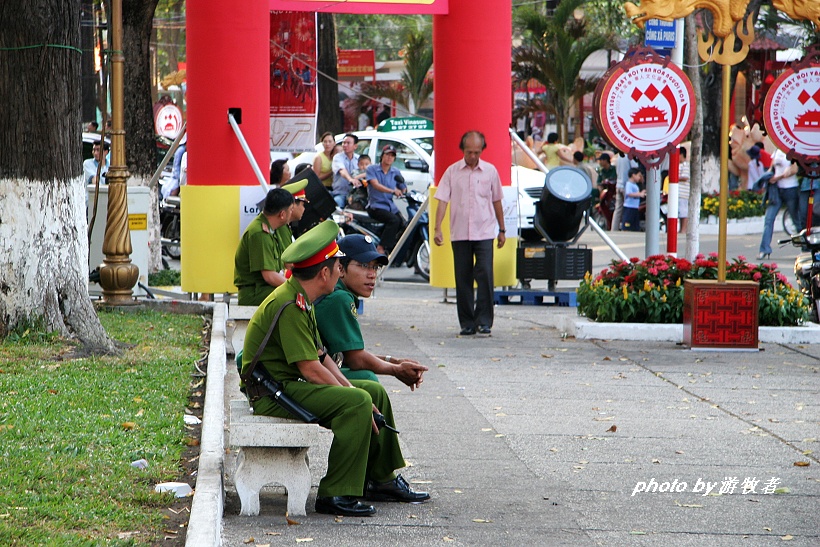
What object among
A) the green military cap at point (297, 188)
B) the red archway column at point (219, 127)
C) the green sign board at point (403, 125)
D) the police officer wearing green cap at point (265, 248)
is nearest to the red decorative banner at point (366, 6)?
the red archway column at point (219, 127)

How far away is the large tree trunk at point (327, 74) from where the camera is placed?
83.6 feet

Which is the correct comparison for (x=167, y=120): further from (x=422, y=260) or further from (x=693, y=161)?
(x=693, y=161)

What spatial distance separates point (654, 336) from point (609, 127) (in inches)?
86.1

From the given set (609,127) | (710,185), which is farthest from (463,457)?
(710,185)

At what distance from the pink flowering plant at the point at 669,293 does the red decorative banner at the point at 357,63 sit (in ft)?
97.2

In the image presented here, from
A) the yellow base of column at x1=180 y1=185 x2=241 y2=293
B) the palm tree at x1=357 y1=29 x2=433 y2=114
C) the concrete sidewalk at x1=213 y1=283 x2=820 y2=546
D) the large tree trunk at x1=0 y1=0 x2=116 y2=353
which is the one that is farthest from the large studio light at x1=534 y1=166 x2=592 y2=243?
the palm tree at x1=357 y1=29 x2=433 y2=114

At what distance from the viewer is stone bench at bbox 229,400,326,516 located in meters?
5.55

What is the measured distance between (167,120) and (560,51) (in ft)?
35.2

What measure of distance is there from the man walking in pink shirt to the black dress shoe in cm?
605

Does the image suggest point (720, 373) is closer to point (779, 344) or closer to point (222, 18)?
point (779, 344)

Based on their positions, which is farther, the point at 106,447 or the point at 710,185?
the point at 710,185

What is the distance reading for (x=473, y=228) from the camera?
1173 cm

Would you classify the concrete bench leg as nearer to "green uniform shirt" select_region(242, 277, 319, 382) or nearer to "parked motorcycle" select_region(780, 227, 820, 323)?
"green uniform shirt" select_region(242, 277, 319, 382)

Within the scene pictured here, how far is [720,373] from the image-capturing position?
9805 mm
